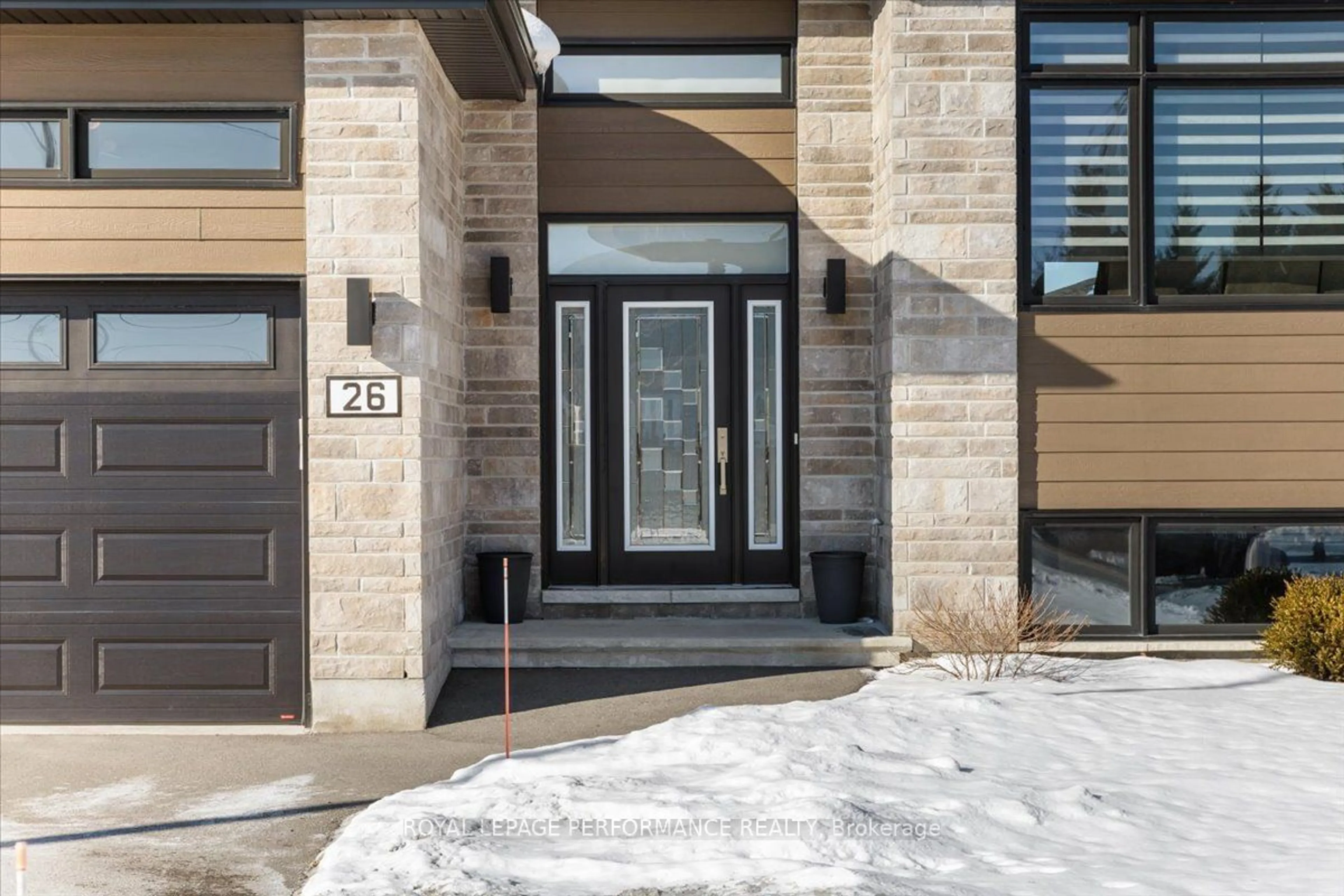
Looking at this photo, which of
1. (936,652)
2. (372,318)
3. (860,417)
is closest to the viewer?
(372,318)

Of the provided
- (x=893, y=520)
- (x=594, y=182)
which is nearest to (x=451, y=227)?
(x=594, y=182)

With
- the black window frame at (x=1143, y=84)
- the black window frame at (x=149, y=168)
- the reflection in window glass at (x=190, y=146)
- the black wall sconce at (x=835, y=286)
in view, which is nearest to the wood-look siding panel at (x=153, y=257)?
the black window frame at (x=149, y=168)

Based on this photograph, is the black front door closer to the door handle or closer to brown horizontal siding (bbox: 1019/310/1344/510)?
the door handle

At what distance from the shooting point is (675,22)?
30.5 ft

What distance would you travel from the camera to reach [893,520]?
27.6 feet

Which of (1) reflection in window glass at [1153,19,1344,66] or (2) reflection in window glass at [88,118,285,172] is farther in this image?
(1) reflection in window glass at [1153,19,1344,66]

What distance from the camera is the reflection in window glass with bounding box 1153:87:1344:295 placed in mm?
8500

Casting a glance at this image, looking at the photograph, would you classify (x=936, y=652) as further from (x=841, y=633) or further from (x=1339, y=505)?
(x=1339, y=505)

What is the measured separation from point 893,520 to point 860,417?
1.13m

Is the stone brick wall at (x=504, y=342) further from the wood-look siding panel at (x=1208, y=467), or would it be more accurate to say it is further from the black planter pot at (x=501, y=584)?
the wood-look siding panel at (x=1208, y=467)

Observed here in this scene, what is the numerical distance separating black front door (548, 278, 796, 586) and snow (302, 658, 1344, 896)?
94.7 inches

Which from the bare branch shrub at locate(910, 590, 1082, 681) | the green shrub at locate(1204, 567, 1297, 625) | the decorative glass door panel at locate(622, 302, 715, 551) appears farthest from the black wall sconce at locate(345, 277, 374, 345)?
the green shrub at locate(1204, 567, 1297, 625)

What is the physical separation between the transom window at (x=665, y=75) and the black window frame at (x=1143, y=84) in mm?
1883

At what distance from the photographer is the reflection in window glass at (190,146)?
24.1 feet
